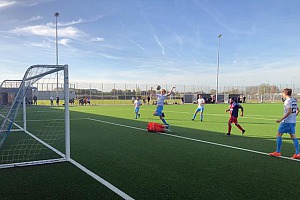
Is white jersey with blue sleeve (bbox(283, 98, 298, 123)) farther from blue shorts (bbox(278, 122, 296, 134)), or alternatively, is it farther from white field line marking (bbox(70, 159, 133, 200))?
white field line marking (bbox(70, 159, 133, 200))

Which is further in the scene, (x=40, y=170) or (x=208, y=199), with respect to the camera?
(x=40, y=170)

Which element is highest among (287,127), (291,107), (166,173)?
(291,107)

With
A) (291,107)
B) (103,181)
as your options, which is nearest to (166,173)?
(103,181)

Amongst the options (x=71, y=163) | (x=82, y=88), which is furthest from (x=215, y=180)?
(x=82, y=88)

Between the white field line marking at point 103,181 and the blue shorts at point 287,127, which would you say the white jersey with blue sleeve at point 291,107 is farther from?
the white field line marking at point 103,181

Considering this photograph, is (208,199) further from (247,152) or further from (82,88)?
(82,88)

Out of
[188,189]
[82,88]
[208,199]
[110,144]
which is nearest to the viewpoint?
[208,199]

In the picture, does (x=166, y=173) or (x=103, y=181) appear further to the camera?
(x=166, y=173)

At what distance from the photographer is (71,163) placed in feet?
23.9

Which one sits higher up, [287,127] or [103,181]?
[287,127]

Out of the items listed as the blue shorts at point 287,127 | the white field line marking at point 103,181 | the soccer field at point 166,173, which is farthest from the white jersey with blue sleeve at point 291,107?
the white field line marking at point 103,181

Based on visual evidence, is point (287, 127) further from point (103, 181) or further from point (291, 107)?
point (103, 181)

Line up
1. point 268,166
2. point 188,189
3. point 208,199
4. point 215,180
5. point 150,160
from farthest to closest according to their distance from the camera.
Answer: point 150,160
point 268,166
point 215,180
point 188,189
point 208,199

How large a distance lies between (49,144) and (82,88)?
45.7 m
